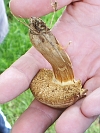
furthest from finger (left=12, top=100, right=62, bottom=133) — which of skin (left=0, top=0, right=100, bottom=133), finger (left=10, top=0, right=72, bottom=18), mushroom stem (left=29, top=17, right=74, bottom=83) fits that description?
finger (left=10, top=0, right=72, bottom=18)

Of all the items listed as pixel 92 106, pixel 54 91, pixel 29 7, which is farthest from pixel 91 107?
pixel 29 7

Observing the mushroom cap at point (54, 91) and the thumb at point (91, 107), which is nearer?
the thumb at point (91, 107)

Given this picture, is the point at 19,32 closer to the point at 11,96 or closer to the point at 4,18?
the point at 4,18

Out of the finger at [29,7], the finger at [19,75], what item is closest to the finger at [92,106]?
the finger at [19,75]

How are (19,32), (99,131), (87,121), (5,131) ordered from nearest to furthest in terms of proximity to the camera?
(87,121) → (5,131) → (99,131) → (19,32)

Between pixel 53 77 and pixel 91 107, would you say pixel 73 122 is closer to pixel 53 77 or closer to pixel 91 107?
pixel 91 107

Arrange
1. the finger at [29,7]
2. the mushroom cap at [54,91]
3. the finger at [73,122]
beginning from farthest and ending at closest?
the finger at [29,7] < the mushroom cap at [54,91] < the finger at [73,122]

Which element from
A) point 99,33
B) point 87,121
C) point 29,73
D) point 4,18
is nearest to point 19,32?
point 4,18

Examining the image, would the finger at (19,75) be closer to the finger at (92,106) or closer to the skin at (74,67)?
the skin at (74,67)
